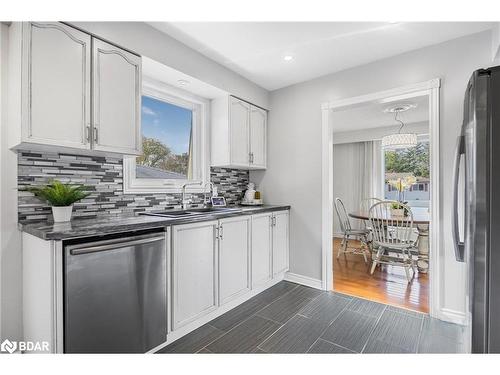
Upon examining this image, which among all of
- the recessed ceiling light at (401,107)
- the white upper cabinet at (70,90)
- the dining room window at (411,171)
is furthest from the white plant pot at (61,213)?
the dining room window at (411,171)

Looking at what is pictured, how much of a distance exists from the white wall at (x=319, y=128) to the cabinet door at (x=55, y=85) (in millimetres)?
2207

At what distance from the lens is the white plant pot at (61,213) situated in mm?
1675

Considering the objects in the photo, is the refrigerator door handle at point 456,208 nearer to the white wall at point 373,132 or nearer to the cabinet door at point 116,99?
the cabinet door at point 116,99

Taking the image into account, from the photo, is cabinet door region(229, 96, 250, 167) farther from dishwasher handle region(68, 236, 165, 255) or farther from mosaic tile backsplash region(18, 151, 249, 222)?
dishwasher handle region(68, 236, 165, 255)

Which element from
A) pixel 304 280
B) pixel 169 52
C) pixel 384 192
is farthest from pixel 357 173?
pixel 169 52

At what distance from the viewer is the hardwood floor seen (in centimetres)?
267

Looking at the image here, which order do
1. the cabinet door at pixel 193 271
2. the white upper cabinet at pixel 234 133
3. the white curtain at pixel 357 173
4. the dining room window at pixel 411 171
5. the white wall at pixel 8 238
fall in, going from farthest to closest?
the white curtain at pixel 357 173
the dining room window at pixel 411 171
the white upper cabinet at pixel 234 133
the cabinet door at pixel 193 271
the white wall at pixel 8 238

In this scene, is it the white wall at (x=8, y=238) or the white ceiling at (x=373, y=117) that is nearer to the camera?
the white wall at (x=8, y=238)

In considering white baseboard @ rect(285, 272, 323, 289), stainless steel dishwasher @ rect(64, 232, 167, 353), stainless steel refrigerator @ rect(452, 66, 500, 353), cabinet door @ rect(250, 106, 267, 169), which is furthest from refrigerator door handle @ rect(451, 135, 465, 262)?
cabinet door @ rect(250, 106, 267, 169)

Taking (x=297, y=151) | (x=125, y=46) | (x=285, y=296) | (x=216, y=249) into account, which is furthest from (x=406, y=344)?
(x=125, y=46)

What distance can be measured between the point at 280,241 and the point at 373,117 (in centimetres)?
322

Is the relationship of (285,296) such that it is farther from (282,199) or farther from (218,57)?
(218,57)

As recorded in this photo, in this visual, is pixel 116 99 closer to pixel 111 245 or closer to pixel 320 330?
pixel 111 245

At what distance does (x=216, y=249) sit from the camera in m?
2.25
